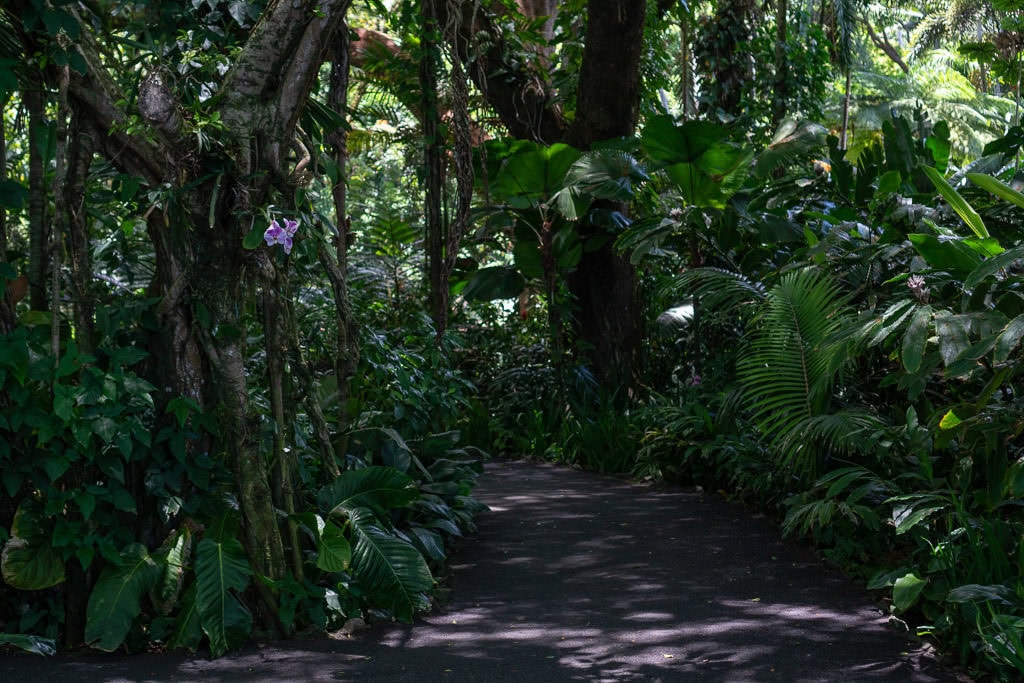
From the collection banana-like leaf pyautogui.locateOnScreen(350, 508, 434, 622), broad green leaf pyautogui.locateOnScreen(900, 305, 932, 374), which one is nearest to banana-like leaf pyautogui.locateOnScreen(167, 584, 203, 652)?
banana-like leaf pyautogui.locateOnScreen(350, 508, 434, 622)

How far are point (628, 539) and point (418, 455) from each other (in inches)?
58.5

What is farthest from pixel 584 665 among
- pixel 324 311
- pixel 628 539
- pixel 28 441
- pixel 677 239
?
pixel 677 239

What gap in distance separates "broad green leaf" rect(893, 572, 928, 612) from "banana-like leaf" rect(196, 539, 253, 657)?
282cm

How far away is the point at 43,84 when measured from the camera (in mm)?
4820

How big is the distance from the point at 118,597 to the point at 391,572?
3.96 feet

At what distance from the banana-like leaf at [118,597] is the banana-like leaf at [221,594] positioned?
23 centimetres

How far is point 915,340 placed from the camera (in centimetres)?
471

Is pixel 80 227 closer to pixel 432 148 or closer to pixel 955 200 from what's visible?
pixel 432 148

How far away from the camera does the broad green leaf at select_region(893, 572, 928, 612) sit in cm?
446

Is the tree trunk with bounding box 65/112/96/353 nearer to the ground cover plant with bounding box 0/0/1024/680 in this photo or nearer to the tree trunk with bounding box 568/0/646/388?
the ground cover plant with bounding box 0/0/1024/680

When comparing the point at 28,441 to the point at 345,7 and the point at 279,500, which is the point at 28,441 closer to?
the point at 279,500

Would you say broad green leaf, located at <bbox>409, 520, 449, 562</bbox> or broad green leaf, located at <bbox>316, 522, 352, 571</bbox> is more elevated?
broad green leaf, located at <bbox>316, 522, 352, 571</bbox>

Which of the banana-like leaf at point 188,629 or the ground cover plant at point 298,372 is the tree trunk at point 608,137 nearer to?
the ground cover plant at point 298,372

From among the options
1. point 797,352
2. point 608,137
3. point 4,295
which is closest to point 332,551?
point 4,295
